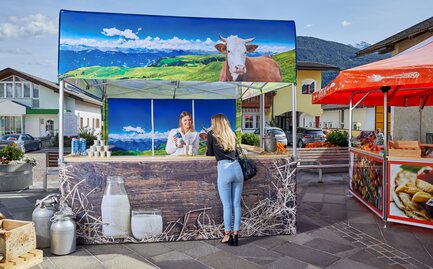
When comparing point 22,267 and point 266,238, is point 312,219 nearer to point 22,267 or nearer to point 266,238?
point 266,238

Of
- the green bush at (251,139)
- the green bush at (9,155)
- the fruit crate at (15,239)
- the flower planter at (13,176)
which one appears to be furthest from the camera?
the green bush at (251,139)

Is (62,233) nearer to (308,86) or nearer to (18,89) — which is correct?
(308,86)

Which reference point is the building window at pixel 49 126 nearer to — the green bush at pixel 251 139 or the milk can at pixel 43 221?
the green bush at pixel 251 139

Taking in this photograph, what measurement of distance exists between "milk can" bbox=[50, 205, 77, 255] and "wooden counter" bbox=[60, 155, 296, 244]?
0.85 feet

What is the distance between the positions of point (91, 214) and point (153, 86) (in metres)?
4.07

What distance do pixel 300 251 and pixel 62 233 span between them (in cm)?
280

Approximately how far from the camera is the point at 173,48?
4.43m

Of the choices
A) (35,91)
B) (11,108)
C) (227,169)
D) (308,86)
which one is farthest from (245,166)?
(35,91)

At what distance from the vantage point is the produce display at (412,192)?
5113 millimetres

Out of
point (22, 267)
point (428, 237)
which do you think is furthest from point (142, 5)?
point (428, 237)

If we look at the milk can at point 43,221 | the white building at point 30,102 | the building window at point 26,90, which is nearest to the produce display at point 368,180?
the milk can at point 43,221

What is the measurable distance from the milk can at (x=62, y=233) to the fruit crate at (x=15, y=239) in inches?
25.5

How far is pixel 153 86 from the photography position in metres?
8.05

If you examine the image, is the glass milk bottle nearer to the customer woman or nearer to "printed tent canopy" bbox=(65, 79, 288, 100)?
the customer woman
